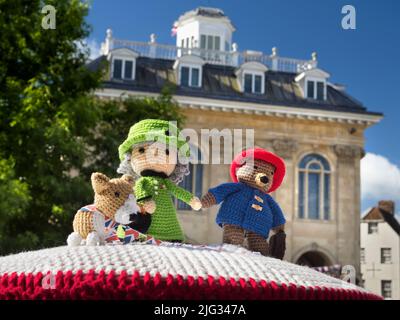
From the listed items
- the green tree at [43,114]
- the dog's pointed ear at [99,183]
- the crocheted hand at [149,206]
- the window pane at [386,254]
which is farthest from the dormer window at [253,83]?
the dog's pointed ear at [99,183]

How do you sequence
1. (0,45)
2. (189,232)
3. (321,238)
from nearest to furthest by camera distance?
(0,45) < (189,232) < (321,238)

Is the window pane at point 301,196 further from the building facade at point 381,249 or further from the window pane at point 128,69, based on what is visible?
the building facade at point 381,249

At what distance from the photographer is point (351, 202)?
79.6 ft

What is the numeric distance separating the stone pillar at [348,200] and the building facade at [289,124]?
0.04 metres

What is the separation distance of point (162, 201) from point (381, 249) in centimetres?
Result: 3468

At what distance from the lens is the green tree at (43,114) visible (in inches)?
407

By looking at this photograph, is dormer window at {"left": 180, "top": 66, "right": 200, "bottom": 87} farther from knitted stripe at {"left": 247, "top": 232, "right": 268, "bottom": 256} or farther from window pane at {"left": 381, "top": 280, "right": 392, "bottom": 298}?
knitted stripe at {"left": 247, "top": 232, "right": 268, "bottom": 256}

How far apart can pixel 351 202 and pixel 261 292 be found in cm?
2344

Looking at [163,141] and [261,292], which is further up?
[163,141]

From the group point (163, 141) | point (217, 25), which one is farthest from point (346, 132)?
point (163, 141)

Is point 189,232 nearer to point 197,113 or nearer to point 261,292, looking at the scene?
point 197,113

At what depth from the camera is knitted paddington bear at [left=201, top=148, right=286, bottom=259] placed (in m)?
2.99

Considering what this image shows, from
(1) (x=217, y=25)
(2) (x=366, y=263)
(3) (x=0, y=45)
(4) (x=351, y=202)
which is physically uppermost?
(1) (x=217, y=25)
